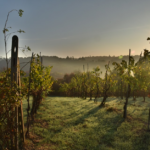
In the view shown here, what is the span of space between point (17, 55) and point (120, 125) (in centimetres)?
793

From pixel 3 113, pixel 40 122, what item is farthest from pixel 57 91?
pixel 3 113

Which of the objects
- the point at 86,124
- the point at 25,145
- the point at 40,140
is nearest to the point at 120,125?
the point at 86,124

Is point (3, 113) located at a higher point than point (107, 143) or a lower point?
higher

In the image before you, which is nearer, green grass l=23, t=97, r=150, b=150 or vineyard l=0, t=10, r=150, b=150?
vineyard l=0, t=10, r=150, b=150

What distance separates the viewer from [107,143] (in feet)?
21.5

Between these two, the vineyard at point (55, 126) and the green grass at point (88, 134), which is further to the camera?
the green grass at point (88, 134)

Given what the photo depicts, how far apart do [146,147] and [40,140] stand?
525 cm

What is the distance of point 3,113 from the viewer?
4078mm

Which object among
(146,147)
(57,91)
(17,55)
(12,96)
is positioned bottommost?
(57,91)

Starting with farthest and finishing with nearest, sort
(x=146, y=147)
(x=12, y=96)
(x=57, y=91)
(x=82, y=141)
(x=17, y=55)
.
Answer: (x=57, y=91) → (x=82, y=141) → (x=146, y=147) → (x=17, y=55) → (x=12, y=96)

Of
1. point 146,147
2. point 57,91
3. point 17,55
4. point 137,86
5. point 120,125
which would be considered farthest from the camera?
point 57,91

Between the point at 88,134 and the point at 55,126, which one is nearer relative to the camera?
the point at 88,134

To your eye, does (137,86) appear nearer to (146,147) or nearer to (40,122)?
(146,147)

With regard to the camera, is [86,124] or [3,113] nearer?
[3,113]
